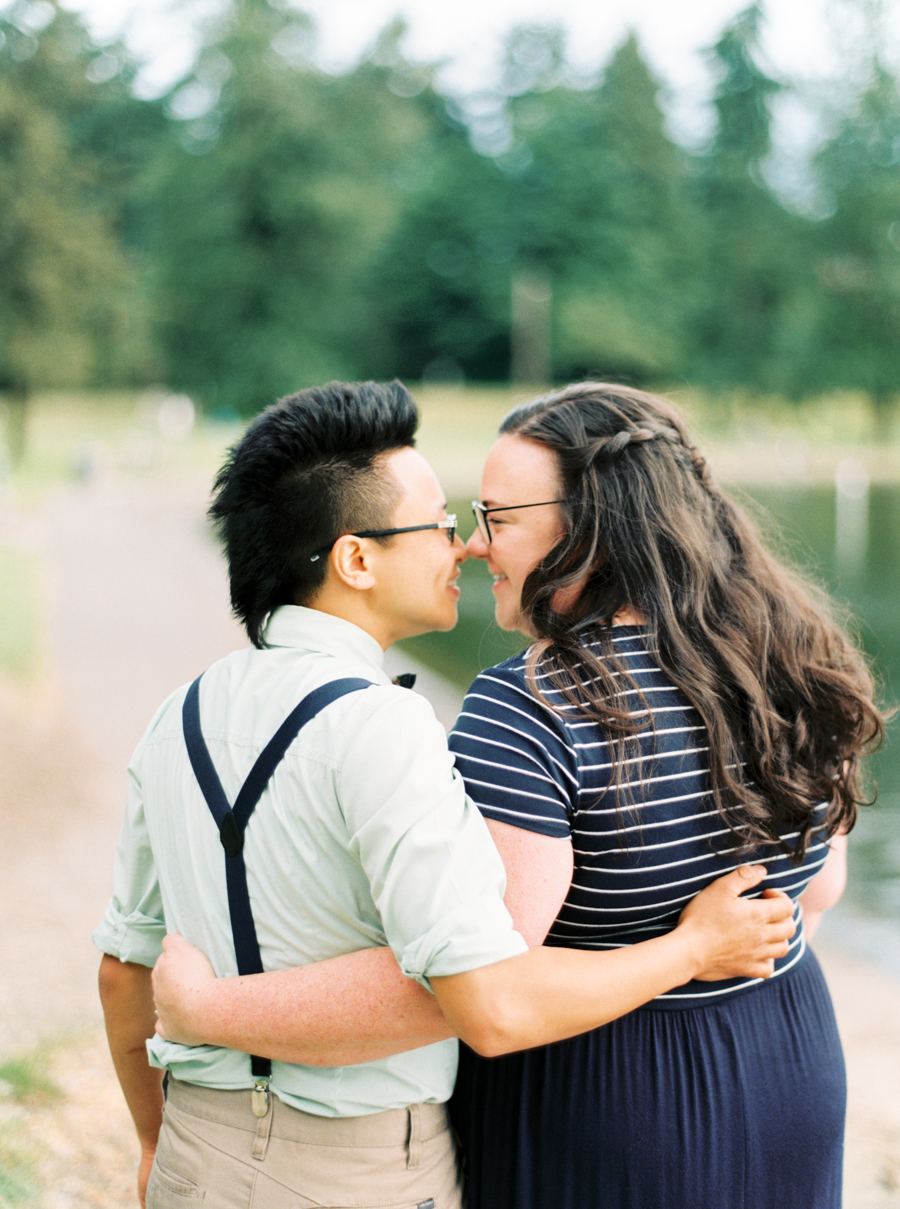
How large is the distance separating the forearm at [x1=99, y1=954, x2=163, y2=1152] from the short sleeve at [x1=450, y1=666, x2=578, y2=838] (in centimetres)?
77

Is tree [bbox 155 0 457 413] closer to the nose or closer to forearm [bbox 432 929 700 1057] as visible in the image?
the nose

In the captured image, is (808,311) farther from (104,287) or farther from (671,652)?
(671,652)

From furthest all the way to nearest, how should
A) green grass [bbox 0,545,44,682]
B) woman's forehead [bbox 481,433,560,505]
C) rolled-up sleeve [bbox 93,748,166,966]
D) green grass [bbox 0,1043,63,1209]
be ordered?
green grass [bbox 0,545,44,682], green grass [bbox 0,1043,63,1209], woman's forehead [bbox 481,433,560,505], rolled-up sleeve [bbox 93,748,166,966]

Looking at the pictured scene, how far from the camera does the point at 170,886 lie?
1.87 meters

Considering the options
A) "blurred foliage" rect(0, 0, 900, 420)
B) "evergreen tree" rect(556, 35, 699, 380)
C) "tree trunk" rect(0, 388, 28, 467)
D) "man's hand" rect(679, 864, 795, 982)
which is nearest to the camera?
"man's hand" rect(679, 864, 795, 982)

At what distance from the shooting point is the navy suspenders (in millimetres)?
1693

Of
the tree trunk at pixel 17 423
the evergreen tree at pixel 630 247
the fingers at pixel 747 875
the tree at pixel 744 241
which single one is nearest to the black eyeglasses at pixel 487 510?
the fingers at pixel 747 875

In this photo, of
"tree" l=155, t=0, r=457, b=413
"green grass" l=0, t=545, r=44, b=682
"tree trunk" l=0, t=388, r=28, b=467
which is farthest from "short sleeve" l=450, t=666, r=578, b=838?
"tree" l=155, t=0, r=457, b=413

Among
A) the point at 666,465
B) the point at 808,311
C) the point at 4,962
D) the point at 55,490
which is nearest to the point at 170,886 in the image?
the point at 666,465

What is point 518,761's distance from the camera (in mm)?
1738

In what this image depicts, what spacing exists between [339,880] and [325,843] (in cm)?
6

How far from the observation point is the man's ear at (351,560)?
6.41 feet

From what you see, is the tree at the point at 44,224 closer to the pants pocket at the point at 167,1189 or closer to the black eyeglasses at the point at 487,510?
the black eyeglasses at the point at 487,510

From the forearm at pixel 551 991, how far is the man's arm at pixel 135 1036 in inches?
28.9
